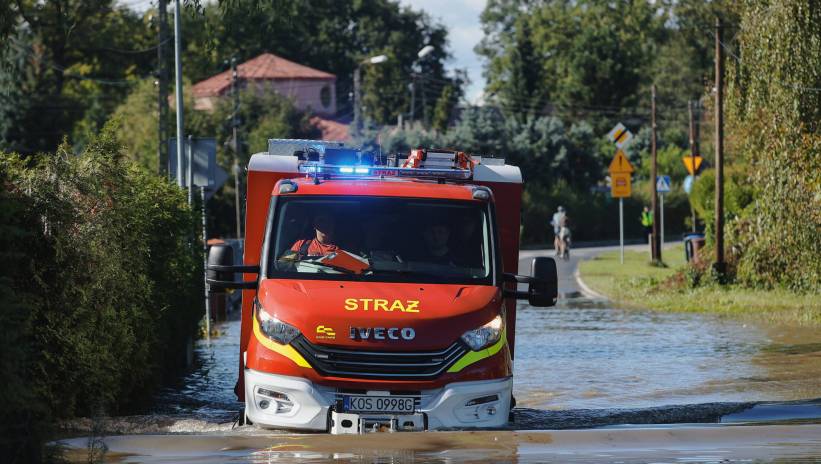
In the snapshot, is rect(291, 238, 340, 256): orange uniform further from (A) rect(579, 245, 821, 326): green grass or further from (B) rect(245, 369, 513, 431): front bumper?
(A) rect(579, 245, 821, 326): green grass

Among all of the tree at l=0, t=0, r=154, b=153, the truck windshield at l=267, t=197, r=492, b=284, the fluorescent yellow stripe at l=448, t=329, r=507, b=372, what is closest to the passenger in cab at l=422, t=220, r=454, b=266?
the truck windshield at l=267, t=197, r=492, b=284

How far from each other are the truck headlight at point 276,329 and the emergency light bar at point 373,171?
1.55 m

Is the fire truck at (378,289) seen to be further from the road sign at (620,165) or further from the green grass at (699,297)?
the road sign at (620,165)

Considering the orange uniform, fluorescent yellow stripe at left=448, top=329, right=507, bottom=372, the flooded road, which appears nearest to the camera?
the flooded road

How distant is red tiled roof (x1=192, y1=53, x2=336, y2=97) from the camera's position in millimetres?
96688

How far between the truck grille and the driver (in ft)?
3.68

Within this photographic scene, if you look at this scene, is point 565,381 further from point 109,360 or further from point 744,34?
point 744,34

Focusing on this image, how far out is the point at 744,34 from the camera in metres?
27.7

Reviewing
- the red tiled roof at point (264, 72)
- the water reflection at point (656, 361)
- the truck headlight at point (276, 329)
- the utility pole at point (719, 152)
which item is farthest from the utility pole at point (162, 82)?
the red tiled roof at point (264, 72)

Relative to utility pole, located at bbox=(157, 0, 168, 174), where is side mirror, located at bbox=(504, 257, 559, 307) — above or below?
below

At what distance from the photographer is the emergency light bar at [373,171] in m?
11.7

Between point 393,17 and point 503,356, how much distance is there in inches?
3894

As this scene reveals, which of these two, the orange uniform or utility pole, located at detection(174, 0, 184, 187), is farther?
utility pole, located at detection(174, 0, 184, 187)

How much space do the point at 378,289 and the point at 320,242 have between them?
79 centimetres
